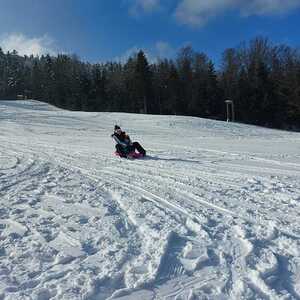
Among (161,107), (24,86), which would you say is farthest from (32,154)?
(24,86)

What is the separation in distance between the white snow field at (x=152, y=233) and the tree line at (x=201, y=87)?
41984mm

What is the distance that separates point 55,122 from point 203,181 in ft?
83.2

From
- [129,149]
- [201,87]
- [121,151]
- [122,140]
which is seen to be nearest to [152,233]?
[129,149]

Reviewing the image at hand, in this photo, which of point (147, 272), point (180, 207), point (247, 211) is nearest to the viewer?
point (147, 272)

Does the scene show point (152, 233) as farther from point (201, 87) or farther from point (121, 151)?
point (201, 87)

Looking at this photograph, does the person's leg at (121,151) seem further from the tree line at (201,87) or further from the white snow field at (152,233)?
the tree line at (201,87)

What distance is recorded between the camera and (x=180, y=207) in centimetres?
588

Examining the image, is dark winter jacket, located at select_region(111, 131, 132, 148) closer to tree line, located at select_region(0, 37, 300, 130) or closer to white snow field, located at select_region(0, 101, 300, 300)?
white snow field, located at select_region(0, 101, 300, 300)

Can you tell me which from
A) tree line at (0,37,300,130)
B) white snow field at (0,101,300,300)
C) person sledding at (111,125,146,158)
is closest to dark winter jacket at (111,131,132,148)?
person sledding at (111,125,146,158)

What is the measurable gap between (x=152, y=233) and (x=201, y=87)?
49.3 metres

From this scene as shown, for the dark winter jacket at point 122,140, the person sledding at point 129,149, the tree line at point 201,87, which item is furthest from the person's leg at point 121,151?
the tree line at point 201,87

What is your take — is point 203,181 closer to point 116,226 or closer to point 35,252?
point 116,226

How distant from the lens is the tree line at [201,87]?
48.5 m

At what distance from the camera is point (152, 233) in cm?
472
